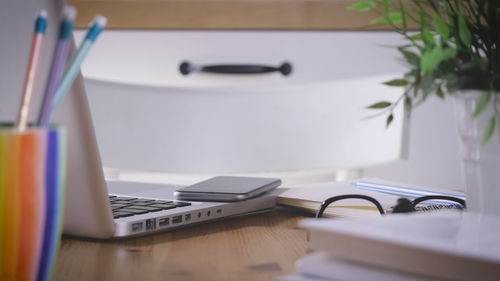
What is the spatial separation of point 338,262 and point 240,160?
3.61 ft

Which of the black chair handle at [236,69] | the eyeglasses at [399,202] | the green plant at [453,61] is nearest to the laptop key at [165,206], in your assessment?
the eyeglasses at [399,202]

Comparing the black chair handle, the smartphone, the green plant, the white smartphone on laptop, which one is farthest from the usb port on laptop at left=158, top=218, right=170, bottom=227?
the black chair handle

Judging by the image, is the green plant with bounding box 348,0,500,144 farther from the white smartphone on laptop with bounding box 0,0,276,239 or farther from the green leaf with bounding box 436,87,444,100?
the white smartphone on laptop with bounding box 0,0,276,239

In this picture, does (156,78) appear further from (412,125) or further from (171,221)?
(171,221)

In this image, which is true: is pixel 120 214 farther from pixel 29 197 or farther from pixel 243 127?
pixel 243 127

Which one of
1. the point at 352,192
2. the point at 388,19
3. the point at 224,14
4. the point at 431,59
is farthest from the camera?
the point at 224,14

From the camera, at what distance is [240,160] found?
4.86 ft

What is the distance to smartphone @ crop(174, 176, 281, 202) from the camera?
79 centimetres

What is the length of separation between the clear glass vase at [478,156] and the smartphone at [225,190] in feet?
1.01

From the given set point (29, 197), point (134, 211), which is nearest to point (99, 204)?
point (134, 211)

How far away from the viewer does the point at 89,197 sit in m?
0.56

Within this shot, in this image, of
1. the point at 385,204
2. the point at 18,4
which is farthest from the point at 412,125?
the point at 18,4

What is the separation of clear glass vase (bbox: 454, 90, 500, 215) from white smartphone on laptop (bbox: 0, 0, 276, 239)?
12.0 inches

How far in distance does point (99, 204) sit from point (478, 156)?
1.14 ft
